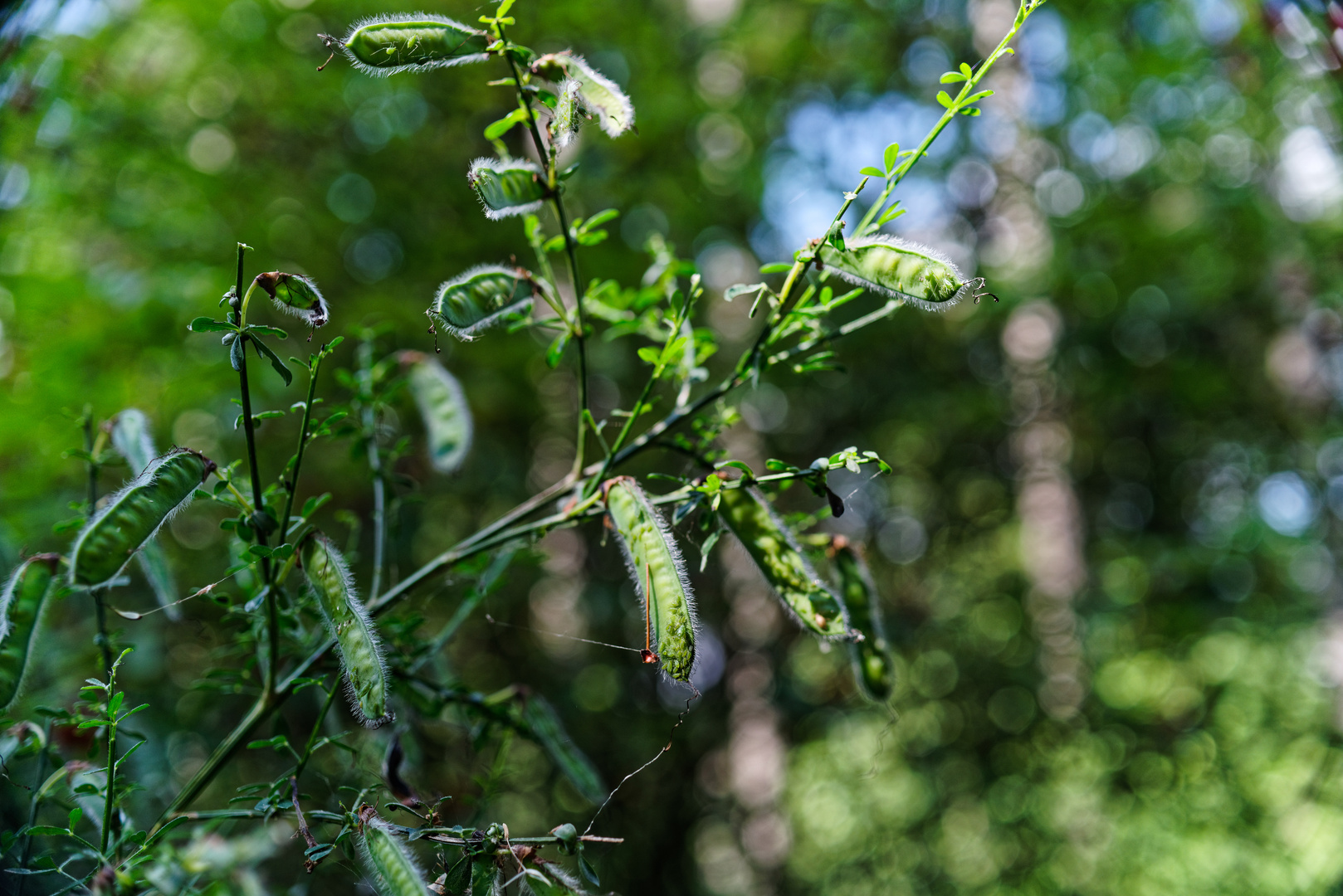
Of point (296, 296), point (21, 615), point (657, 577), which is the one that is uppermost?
point (296, 296)

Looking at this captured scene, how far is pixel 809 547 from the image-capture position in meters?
1.64

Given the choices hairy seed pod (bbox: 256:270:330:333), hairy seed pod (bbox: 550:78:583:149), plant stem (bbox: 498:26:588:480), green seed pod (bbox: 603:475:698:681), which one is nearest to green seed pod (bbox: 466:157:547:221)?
plant stem (bbox: 498:26:588:480)

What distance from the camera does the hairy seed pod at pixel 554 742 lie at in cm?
171

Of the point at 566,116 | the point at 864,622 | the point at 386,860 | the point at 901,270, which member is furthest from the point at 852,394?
Answer: the point at 386,860

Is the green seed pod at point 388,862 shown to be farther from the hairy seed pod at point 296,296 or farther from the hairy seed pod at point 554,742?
the hairy seed pod at point 296,296

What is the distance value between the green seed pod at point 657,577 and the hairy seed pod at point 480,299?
38 cm

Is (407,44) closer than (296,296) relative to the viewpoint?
No

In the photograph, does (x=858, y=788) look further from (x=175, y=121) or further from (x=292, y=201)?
(x=175, y=121)

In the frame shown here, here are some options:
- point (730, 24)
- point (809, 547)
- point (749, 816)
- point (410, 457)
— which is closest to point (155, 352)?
point (410, 457)

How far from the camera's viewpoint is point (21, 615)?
1.30 m

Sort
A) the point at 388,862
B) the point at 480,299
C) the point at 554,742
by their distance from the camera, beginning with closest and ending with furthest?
the point at 388,862, the point at 480,299, the point at 554,742

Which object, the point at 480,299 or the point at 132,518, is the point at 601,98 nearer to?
the point at 480,299

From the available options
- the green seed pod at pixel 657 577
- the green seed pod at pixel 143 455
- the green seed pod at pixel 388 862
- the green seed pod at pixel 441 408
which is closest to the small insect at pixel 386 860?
the green seed pod at pixel 388 862

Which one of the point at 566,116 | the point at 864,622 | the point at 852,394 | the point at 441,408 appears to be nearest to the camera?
the point at 566,116
